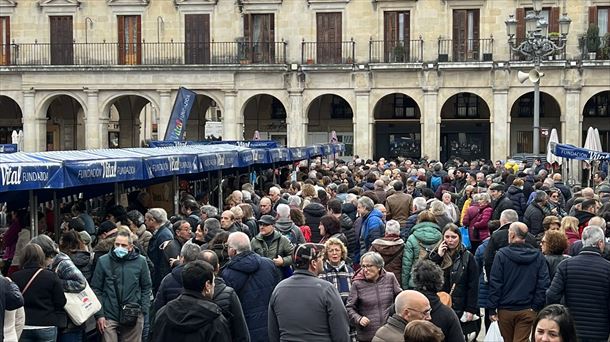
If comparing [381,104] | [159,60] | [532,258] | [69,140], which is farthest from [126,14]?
[532,258]

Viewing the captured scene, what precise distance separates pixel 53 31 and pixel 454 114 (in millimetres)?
17137

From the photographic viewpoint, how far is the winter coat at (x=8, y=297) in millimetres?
8698

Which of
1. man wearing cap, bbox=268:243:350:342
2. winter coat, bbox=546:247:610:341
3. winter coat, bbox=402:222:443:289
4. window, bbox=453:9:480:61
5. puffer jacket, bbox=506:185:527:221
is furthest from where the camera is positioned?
window, bbox=453:9:480:61

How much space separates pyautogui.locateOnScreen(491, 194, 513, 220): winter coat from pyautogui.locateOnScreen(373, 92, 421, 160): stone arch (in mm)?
27149

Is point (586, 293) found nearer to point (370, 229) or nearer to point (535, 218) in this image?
point (370, 229)


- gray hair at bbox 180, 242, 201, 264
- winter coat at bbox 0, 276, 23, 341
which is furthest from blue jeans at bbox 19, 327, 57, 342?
gray hair at bbox 180, 242, 201, 264

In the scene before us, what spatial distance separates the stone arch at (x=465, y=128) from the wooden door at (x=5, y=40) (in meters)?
18.1

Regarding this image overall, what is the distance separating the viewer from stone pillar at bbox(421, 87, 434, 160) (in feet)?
132

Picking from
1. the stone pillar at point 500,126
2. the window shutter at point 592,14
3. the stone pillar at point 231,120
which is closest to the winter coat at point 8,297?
the stone pillar at point 231,120

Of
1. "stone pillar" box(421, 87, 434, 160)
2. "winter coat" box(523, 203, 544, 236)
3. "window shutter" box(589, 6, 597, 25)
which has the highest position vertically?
"window shutter" box(589, 6, 597, 25)

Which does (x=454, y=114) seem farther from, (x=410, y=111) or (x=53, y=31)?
(x=53, y=31)

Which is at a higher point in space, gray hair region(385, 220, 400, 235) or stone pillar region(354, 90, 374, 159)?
stone pillar region(354, 90, 374, 159)

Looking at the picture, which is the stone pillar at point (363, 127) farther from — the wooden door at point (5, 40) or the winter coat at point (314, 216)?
the winter coat at point (314, 216)

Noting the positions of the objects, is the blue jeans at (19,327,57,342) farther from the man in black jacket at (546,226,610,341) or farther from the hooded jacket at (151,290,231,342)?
A: the man in black jacket at (546,226,610,341)
